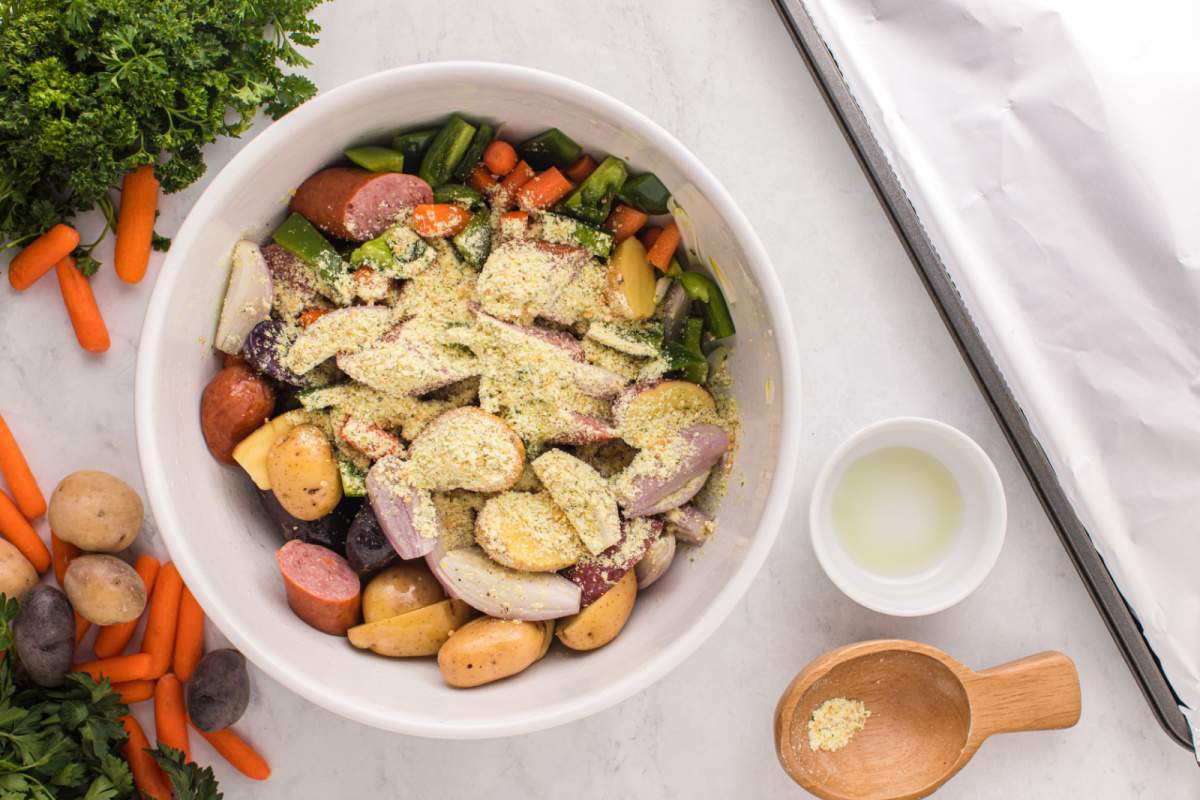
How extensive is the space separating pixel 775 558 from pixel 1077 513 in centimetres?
53

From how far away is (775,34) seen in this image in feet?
5.56

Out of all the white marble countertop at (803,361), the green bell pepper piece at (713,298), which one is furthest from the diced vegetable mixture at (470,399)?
the white marble countertop at (803,361)

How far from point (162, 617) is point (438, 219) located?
83cm

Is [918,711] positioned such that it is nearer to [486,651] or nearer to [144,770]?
[486,651]

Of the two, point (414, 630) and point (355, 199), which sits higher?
point (355, 199)

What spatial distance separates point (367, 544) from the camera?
134 cm

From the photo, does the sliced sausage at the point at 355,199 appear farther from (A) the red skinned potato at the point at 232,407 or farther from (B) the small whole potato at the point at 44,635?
(B) the small whole potato at the point at 44,635

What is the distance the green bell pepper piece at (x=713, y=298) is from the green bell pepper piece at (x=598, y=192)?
0.15m

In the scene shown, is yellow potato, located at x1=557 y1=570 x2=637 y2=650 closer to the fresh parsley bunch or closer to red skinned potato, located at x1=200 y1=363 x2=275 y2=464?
red skinned potato, located at x1=200 y1=363 x2=275 y2=464

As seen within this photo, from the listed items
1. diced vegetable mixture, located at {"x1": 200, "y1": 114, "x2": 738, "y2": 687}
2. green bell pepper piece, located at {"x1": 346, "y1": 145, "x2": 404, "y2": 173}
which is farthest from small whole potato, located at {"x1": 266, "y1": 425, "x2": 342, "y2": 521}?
green bell pepper piece, located at {"x1": 346, "y1": 145, "x2": 404, "y2": 173}

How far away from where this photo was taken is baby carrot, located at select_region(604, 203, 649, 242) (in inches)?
55.5

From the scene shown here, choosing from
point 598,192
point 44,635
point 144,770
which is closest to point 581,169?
point 598,192

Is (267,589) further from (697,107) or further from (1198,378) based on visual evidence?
(1198,378)

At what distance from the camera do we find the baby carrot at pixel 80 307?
159cm
